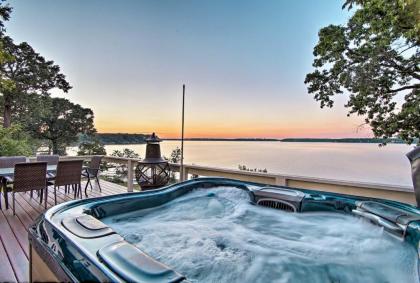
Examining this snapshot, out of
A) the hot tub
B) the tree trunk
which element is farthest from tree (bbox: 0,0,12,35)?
the hot tub

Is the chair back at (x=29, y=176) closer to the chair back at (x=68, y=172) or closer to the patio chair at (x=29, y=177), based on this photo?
the patio chair at (x=29, y=177)

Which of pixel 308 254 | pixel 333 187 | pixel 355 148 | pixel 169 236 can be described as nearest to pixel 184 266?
pixel 169 236

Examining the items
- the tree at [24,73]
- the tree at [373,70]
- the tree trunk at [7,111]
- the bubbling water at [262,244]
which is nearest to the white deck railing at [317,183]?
the bubbling water at [262,244]

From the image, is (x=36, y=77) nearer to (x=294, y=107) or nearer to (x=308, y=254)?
(x=294, y=107)

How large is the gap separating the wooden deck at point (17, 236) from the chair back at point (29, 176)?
1.23 ft

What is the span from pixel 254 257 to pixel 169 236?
0.70 metres

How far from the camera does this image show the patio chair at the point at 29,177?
11.7ft

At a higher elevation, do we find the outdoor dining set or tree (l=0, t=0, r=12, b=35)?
tree (l=0, t=0, r=12, b=35)

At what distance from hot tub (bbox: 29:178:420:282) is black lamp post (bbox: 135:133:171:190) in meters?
0.54

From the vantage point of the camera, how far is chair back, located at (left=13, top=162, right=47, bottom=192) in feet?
11.7

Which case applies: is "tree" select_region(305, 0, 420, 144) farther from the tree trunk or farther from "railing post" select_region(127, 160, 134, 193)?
the tree trunk

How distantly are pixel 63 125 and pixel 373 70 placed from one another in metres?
14.5

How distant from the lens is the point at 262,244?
197 centimetres

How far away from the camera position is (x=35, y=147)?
1276cm
